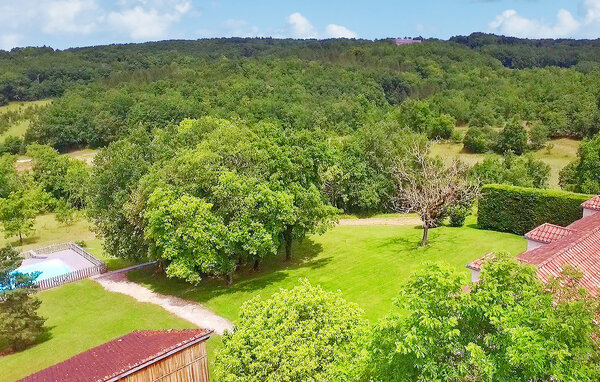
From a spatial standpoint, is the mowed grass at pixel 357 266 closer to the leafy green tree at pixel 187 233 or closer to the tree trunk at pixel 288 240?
the tree trunk at pixel 288 240

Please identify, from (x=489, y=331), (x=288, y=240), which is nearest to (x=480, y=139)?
(x=288, y=240)

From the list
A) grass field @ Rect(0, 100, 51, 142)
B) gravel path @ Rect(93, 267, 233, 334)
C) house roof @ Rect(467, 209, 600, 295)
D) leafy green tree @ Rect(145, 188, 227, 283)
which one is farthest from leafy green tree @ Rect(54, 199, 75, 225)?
grass field @ Rect(0, 100, 51, 142)

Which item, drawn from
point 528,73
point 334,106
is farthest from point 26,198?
point 528,73

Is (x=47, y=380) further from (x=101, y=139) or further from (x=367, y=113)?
(x=101, y=139)

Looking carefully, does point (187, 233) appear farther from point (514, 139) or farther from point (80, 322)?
point (514, 139)

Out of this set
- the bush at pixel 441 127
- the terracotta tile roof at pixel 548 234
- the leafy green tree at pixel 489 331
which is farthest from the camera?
the bush at pixel 441 127

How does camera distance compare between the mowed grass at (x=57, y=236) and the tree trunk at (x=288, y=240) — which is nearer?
the tree trunk at (x=288, y=240)

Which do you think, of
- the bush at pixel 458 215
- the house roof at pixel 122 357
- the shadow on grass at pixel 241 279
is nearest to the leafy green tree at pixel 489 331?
the house roof at pixel 122 357

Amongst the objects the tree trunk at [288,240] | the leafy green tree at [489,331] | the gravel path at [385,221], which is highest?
the leafy green tree at [489,331]
